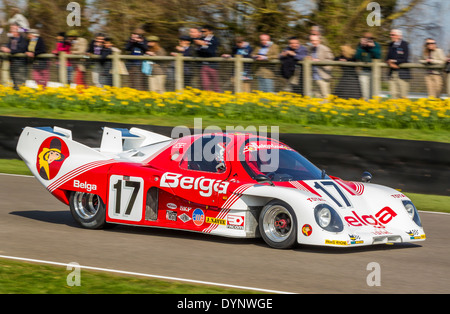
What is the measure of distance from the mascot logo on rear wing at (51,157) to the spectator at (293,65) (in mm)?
7451

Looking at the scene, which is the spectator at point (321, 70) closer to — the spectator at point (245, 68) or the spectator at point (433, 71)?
the spectator at point (245, 68)

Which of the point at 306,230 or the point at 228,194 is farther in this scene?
the point at 228,194

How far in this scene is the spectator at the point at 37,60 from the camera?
750 inches

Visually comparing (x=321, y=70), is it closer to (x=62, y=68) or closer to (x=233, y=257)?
(x=62, y=68)

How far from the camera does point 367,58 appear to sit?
1588 centimetres

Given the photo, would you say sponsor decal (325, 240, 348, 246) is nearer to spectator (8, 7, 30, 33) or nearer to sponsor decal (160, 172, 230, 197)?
sponsor decal (160, 172, 230, 197)

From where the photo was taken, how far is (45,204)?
11141 millimetres

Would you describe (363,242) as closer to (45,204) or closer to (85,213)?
(85,213)

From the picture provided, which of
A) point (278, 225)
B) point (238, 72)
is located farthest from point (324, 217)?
point (238, 72)

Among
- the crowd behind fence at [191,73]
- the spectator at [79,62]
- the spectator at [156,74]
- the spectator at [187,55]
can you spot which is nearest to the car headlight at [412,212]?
the crowd behind fence at [191,73]

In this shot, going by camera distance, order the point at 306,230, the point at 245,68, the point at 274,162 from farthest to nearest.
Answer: the point at 245,68, the point at 274,162, the point at 306,230

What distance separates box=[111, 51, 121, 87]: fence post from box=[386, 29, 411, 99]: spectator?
6.37 meters

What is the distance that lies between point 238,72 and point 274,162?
8575 millimetres
